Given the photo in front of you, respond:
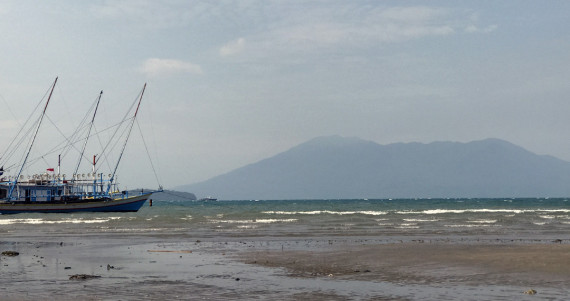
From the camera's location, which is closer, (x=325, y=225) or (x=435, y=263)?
(x=435, y=263)

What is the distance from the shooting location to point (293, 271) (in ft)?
72.0

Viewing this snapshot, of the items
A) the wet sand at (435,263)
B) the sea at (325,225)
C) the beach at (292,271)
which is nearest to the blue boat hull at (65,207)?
the sea at (325,225)

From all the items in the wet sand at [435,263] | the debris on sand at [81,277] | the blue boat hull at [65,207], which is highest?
the blue boat hull at [65,207]

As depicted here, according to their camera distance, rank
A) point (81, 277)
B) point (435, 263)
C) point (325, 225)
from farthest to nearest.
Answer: point (325, 225), point (435, 263), point (81, 277)

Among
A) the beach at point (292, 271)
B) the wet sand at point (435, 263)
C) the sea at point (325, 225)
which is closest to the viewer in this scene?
the beach at point (292, 271)

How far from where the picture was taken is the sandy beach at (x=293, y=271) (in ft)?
56.2

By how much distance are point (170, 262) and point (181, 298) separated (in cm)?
893

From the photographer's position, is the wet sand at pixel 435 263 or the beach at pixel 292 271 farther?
the wet sand at pixel 435 263

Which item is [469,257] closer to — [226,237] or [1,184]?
[226,237]

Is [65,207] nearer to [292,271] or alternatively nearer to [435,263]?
[292,271]

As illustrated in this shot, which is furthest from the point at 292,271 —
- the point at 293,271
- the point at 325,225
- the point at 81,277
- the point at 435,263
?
the point at 325,225

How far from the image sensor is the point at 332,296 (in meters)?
16.5

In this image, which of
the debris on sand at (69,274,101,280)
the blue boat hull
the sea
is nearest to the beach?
the debris on sand at (69,274,101,280)

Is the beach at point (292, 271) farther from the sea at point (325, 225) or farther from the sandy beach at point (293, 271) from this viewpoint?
the sea at point (325, 225)
